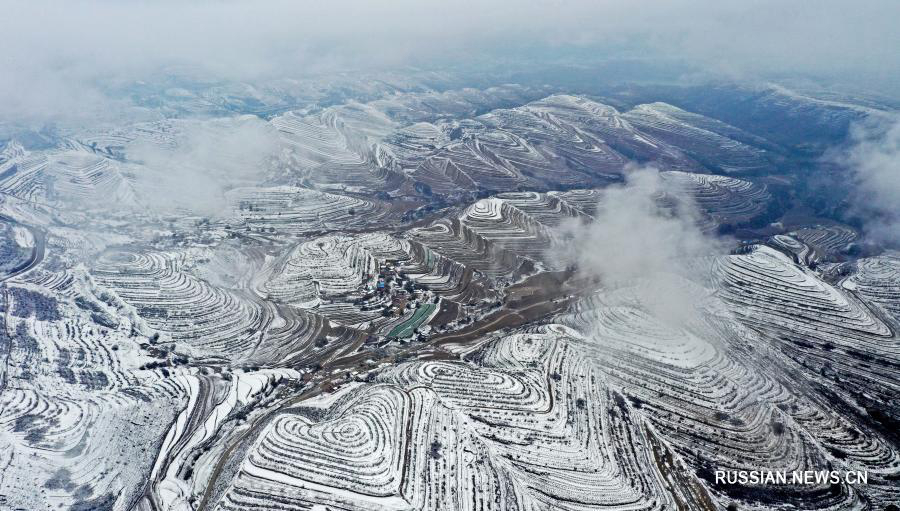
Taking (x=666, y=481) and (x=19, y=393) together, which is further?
(x=19, y=393)

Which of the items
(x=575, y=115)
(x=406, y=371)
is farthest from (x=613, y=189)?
(x=406, y=371)

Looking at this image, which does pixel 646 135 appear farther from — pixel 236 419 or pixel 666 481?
pixel 236 419

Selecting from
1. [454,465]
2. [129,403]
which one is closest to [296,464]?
[454,465]

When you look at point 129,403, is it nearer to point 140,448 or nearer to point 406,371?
point 140,448

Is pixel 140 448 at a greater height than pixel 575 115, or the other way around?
pixel 575 115

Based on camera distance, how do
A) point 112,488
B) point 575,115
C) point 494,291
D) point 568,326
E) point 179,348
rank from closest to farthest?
1. point 112,488
2. point 179,348
3. point 568,326
4. point 494,291
5. point 575,115

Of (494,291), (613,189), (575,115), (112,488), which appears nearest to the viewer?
(112,488)

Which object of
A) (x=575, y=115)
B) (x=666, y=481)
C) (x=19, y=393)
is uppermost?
(x=575, y=115)
